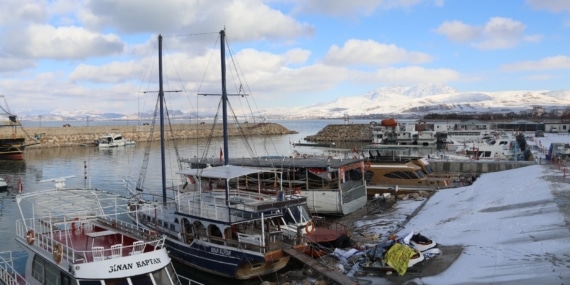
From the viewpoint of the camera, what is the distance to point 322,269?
1627 centimetres

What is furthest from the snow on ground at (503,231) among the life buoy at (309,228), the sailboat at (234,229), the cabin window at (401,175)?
the cabin window at (401,175)

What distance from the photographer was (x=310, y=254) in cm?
1972

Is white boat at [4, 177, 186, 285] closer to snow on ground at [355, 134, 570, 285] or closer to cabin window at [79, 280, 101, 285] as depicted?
cabin window at [79, 280, 101, 285]

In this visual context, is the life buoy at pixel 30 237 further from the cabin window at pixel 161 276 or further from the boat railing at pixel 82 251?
the cabin window at pixel 161 276

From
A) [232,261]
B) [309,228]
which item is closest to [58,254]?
[232,261]

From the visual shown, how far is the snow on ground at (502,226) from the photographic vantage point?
14034mm

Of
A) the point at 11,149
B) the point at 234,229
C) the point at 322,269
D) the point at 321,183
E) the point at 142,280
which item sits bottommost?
the point at 322,269

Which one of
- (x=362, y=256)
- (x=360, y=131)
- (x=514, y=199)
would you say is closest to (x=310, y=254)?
(x=362, y=256)

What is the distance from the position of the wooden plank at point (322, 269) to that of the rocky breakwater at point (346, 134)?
98705 millimetres

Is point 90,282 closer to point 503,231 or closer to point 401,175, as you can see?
point 503,231

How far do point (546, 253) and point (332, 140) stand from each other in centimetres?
10505

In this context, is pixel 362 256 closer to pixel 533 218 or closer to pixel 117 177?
pixel 533 218

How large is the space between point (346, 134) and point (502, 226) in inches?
4171

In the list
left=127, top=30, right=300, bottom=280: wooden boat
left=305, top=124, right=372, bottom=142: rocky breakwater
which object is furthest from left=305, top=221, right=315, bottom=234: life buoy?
left=305, top=124, right=372, bottom=142: rocky breakwater
